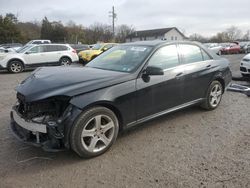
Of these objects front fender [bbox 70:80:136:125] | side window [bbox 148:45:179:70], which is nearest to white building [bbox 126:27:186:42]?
side window [bbox 148:45:179:70]

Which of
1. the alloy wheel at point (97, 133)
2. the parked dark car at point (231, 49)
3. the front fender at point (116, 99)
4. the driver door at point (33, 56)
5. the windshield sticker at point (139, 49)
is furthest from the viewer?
the parked dark car at point (231, 49)

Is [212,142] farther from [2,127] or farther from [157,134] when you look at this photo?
[2,127]

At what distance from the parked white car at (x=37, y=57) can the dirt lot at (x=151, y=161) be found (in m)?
9.52

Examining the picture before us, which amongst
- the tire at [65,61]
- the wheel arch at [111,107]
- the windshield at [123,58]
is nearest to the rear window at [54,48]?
the tire at [65,61]

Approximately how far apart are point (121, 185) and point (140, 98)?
4.81 feet

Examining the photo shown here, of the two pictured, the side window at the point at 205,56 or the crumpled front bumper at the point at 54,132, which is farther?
the side window at the point at 205,56

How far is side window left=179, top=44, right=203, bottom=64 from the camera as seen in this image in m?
4.96

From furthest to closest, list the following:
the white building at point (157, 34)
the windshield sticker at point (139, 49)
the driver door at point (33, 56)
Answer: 1. the white building at point (157, 34)
2. the driver door at point (33, 56)
3. the windshield sticker at point (139, 49)

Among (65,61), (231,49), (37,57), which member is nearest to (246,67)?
(65,61)

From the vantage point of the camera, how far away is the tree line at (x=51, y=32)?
4681 cm

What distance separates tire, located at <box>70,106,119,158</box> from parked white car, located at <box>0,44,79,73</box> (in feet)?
37.0

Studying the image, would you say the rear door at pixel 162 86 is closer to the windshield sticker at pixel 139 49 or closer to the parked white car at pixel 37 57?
the windshield sticker at pixel 139 49

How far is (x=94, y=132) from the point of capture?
3543 millimetres

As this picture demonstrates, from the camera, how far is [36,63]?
45.8 feet
